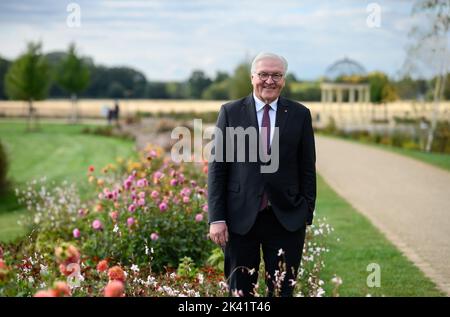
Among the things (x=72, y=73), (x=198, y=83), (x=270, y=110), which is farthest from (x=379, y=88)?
(x=270, y=110)

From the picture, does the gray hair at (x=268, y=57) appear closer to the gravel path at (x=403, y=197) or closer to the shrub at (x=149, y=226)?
the shrub at (x=149, y=226)

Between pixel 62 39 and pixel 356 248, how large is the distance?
35621 mm

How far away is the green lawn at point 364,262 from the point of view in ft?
19.3

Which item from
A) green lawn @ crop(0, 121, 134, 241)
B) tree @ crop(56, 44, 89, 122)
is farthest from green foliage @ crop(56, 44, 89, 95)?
green lawn @ crop(0, 121, 134, 241)

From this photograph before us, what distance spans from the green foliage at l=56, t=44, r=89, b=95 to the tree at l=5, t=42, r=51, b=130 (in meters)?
4.95

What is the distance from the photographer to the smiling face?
3.73m

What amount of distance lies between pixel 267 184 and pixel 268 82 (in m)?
0.62

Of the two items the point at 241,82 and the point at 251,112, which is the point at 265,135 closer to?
the point at 251,112

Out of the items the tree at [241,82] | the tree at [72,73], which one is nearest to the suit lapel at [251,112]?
the tree at [241,82]

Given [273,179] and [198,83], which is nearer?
[273,179]

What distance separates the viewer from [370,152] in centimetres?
2008

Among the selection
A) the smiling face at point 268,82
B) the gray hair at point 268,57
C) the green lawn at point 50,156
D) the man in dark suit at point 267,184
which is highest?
the gray hair at point 268,57

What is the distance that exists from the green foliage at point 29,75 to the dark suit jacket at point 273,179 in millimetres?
31451

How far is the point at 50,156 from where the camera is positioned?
67.3ft
